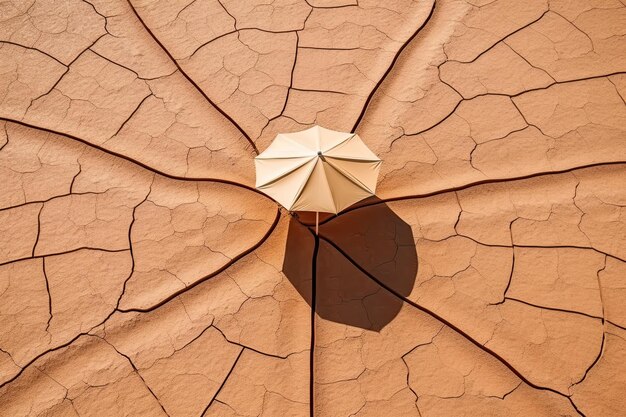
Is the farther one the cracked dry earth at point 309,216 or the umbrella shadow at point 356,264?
the umbrella shadow at point 356,264

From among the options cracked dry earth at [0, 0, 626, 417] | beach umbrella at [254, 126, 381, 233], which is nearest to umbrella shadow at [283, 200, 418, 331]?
cracked dry earth at [0, 0, 626, 417]

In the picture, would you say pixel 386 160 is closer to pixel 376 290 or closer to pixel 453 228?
pixel 453 228

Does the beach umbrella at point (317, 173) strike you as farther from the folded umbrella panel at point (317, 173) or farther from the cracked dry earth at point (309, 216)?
the cracked dry earth at point (309, 216)

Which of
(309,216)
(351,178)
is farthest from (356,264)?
(351,178)

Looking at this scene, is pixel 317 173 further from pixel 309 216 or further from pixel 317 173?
pixel 309 216

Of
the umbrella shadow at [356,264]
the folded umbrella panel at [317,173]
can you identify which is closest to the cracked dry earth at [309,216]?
the umbrella shadow at [356,264]

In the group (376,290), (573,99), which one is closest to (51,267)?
(376,290)

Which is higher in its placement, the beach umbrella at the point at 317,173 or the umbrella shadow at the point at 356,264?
the beach umbrella at the point at 317,173
